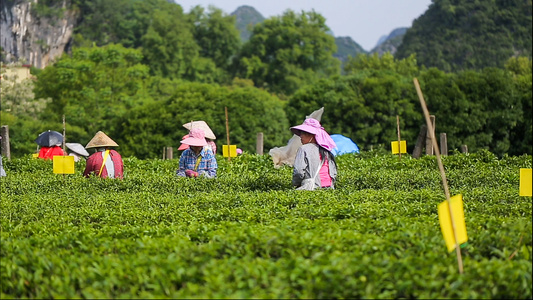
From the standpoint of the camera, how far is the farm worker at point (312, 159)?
35.6 ft

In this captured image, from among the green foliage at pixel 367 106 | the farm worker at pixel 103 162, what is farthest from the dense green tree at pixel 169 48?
the farm worker at pixel 103 162

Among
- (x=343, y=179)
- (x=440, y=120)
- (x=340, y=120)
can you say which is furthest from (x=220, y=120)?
(x=343, y=179)

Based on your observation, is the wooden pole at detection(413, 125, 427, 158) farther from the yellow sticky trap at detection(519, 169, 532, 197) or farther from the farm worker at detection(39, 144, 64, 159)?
Result: the yellow sticky trap at detection(519, 169, 532, 197)

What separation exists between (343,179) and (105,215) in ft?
17.1

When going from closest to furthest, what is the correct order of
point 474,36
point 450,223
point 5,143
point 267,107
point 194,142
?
1. point 450,223
2. point 194,142
3. point 5,143
4. point 267,107
5. point 474,36

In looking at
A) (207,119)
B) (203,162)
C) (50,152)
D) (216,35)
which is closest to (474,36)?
(216,35)

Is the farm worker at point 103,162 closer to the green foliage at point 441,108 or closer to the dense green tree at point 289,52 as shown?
the green foliage at point 441,108

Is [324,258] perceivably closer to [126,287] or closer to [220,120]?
[126,287]

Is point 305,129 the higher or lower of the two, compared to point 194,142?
higher

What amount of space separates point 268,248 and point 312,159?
15.8 ft

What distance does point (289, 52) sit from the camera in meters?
75.7

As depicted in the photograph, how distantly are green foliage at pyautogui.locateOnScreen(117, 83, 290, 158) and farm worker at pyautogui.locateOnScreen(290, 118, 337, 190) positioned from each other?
30.6 meters

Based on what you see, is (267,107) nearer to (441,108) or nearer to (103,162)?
(441,108)

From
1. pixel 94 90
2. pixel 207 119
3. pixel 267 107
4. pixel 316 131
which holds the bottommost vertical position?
pixel 316 131
